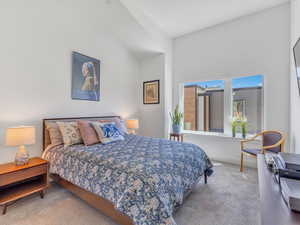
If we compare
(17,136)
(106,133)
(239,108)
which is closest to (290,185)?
(106,133)

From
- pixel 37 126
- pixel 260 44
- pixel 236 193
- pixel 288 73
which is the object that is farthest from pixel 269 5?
pixel 37 126

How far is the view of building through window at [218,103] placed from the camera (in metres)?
3.44

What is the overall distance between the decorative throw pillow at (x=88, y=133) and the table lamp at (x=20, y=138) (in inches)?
25.8

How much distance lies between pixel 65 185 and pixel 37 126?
3.49 ft

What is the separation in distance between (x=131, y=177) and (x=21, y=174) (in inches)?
60.1

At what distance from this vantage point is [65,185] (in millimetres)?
2320

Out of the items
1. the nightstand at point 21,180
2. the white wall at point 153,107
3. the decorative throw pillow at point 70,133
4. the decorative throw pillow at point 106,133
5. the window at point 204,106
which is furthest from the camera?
the white wall at point 153,107

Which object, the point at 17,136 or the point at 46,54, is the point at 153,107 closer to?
the point at 46,54

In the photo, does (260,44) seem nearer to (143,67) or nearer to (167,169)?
(143,67)

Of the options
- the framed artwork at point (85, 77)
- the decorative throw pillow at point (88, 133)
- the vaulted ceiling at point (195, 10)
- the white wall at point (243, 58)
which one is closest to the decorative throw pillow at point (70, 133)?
the decorative throw pillow at point (88, 133)

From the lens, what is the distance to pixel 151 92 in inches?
171

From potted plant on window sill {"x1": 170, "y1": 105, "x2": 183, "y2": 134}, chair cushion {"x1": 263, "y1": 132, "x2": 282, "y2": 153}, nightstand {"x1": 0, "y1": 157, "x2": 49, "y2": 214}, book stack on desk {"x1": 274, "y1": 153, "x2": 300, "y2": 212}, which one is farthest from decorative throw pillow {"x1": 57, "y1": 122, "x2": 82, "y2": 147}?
chair cushion {"x1": 263, "y1": 132, "x2": 282, "y2": 153}

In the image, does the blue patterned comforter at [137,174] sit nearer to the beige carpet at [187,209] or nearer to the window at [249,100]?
the beige carpet at [187,209]

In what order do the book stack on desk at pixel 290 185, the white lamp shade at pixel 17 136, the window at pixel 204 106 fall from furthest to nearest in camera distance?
the window at pixel 204 106
the white lamp shade at pixel 17 136
the book stack on desk at pixel 290 185
